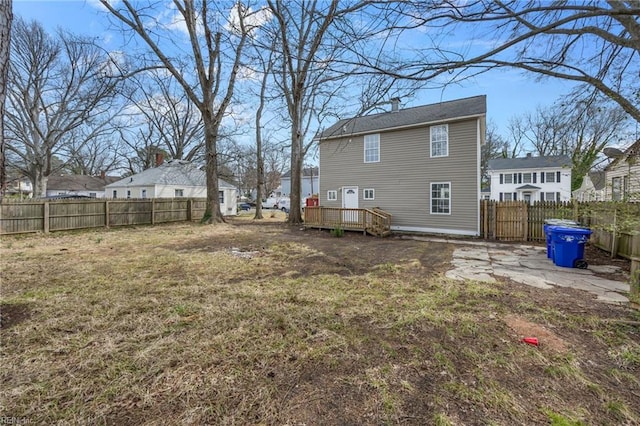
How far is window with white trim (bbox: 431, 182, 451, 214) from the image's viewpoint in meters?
11.6

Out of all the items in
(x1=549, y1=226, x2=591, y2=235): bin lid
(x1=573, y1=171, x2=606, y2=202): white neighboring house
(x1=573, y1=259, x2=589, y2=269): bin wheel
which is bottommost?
(x1=573, y1=259, x2=589, y2=269): bin wheel

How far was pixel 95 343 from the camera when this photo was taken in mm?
2688

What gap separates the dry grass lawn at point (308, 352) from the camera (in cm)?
188

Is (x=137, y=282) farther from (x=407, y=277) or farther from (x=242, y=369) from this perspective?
(x=407, y=277)

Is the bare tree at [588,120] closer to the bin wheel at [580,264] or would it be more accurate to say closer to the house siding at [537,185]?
the bin wheel at [580,264]

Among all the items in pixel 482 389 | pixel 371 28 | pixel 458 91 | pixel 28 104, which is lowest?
pixel 482 389

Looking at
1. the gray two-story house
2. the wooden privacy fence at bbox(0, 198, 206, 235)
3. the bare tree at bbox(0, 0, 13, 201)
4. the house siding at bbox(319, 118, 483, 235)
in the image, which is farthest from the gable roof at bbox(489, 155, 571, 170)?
the bare tree at bbox(0, 0, 13, 201)

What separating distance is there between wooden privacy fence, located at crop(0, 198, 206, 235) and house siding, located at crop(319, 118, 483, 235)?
9.11m

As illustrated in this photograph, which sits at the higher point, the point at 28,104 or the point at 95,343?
the point at 28,104

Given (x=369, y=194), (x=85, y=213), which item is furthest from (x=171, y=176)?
(x=369, y=194)

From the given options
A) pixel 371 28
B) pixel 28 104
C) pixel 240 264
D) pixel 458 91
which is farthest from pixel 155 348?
pixel 28 104

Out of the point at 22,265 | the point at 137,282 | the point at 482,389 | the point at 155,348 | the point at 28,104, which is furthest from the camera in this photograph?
the point at 28,104

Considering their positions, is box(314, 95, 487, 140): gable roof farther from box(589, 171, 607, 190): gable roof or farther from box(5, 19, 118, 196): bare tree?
box(5, 19, 118, 196): bare tree

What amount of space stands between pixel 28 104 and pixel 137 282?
2301 cm
